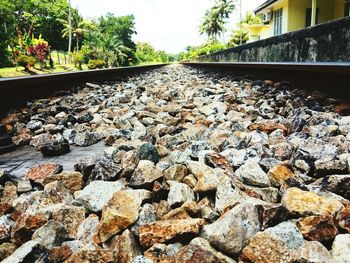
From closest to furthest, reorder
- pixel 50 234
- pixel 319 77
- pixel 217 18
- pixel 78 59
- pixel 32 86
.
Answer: pixel 50 234, pixel 319 77, pixel 32 86, pixel 78 59, pixel 217 18

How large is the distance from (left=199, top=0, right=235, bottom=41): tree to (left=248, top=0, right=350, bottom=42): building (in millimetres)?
42985

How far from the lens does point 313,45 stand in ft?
12.9

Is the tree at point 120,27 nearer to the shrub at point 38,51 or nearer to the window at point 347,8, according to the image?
the shrub at point 38,51

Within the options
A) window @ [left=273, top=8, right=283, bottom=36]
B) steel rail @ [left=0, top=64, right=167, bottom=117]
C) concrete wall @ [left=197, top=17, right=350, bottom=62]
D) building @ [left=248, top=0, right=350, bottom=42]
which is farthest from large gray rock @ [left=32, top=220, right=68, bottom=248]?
window @ [left=273, top=8, right=283, bottom=36]

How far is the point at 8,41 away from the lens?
33281 mm

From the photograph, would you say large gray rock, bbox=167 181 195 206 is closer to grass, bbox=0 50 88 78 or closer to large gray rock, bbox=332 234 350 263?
large gray rock, bbox=332 234 350 263

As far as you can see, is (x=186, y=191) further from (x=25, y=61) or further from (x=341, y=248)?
(x=25, y=61)

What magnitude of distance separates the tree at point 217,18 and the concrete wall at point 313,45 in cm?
6198

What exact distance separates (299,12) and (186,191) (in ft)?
66.8

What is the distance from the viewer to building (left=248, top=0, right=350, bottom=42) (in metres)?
16.5

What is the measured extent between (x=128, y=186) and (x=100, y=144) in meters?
0.87

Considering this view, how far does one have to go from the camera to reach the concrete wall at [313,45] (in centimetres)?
323

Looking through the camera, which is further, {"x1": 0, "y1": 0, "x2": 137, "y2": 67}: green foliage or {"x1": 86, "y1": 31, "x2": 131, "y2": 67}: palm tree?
{"x1": 86, "y1": 31, "x2": 131, "y2": 67}: palm tree

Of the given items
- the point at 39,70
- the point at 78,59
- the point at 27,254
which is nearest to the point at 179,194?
the point at 27,254
